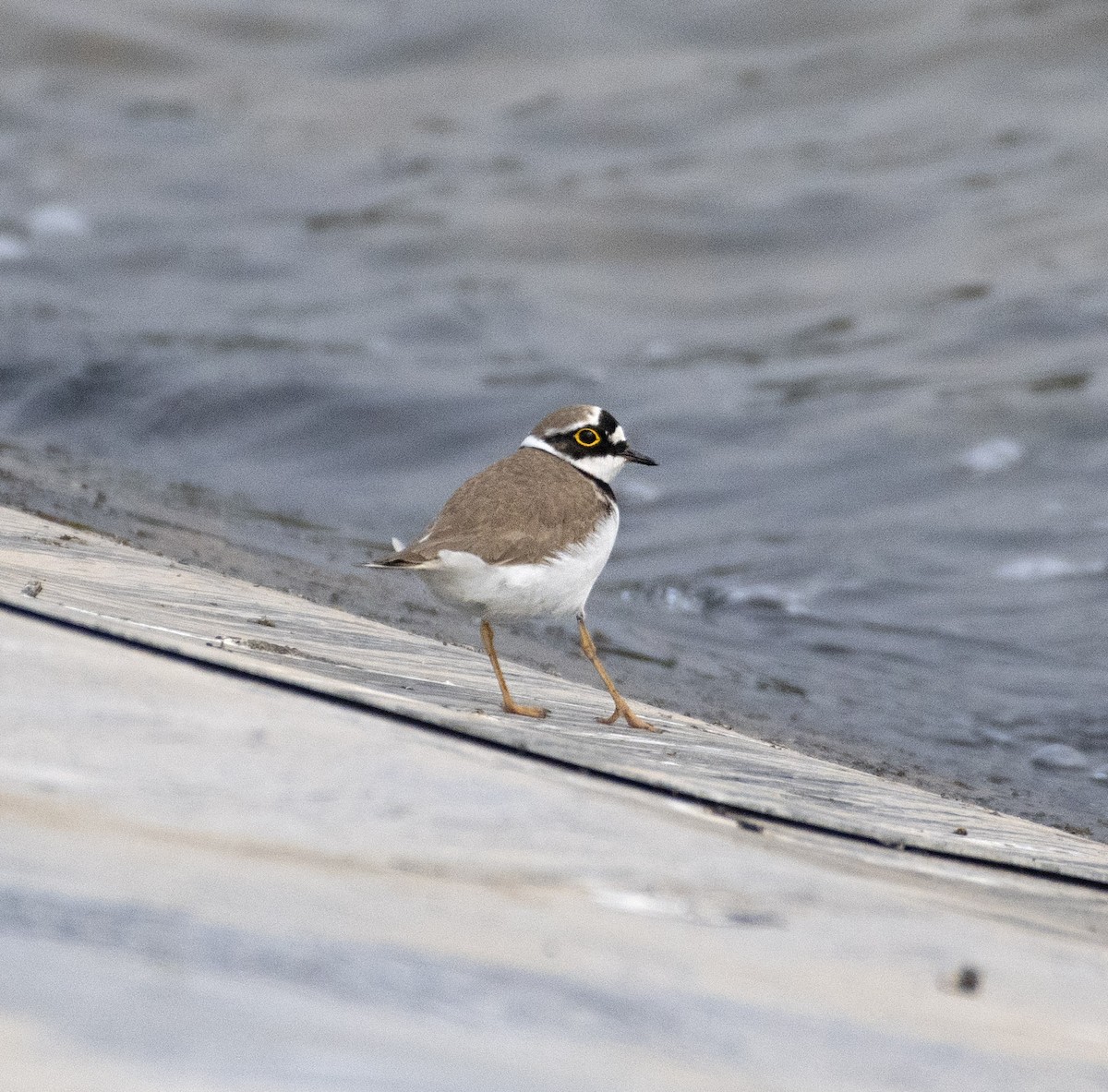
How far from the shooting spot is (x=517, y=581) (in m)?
3.84

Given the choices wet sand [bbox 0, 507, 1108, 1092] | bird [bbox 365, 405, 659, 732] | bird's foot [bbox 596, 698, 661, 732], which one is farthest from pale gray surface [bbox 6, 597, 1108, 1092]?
bird's foot [bbox 596, 698, 661, 732]

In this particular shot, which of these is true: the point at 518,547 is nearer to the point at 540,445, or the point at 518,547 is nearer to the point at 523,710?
the point at 523,710

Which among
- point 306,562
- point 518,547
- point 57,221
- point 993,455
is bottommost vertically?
point 518,547

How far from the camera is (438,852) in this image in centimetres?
246

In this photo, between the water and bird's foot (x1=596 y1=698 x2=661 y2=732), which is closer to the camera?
bird's foot (x1=596 y1=698 x2=661 y2=732)

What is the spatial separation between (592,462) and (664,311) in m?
7.26

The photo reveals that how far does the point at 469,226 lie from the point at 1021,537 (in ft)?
20.0

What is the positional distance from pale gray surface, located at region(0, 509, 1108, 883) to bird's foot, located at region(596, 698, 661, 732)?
1.4 inches

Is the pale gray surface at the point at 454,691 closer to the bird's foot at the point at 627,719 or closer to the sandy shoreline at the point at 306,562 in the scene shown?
the bird's foot at the point at 627,719

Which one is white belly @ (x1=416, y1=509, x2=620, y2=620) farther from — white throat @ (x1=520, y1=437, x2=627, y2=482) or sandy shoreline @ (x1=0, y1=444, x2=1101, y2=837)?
sandy shoreline @ (x1=0, y1=444, x2=1101, y2=837)

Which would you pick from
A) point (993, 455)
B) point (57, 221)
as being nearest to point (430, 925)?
point (993, 455)

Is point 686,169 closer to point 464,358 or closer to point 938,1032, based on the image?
point 464,358

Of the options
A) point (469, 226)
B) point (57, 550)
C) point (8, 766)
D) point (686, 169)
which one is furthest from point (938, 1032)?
point (686, 169)

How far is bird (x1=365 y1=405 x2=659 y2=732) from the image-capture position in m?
3.79
